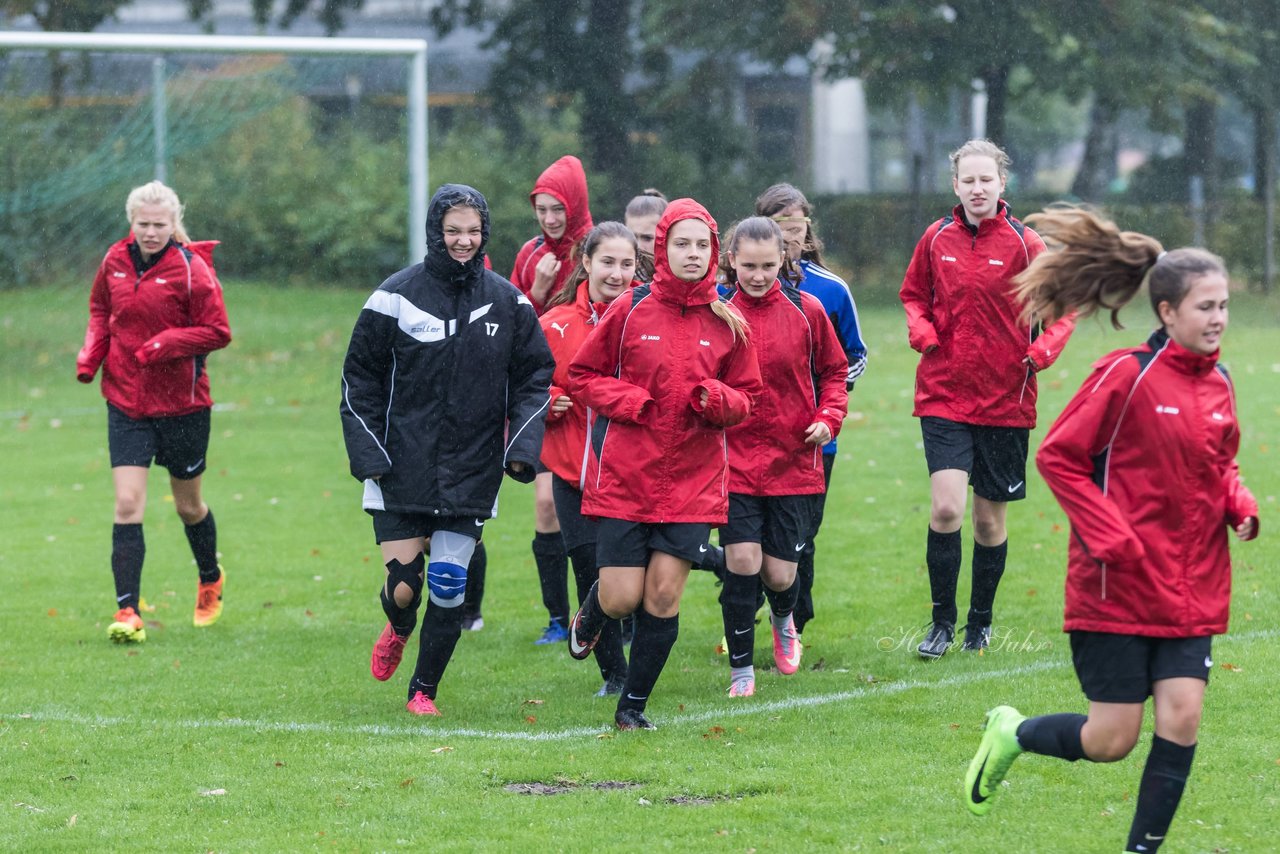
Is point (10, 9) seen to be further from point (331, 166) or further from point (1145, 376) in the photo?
point (1145, 376)

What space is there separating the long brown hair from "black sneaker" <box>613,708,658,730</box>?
2416 millimetres

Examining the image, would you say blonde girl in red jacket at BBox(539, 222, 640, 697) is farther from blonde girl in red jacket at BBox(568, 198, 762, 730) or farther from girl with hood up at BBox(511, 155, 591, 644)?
blonde girl in red jacket at BBox(568, 198, 762, 730)

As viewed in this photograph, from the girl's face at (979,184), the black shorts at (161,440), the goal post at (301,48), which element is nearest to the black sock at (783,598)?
the girl's face at (979,184)

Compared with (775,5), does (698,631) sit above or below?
below

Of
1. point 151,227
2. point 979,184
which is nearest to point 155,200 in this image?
point 151,227

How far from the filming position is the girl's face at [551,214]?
8.23 meters

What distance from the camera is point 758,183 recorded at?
30.4 meters

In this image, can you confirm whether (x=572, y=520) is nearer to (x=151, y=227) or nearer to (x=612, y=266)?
(x=612, y=266)

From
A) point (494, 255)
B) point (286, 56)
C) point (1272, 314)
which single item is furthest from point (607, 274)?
point (1272, 314)

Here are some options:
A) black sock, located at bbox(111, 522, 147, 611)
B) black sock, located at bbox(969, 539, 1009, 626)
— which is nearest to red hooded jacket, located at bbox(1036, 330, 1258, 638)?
black sock, located at bbox(969, 539, 1009, 626)

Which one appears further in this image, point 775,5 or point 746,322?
point 775,5

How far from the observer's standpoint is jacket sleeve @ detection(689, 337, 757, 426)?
6.24 metres

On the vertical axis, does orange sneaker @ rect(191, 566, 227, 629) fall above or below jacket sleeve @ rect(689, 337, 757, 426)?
below

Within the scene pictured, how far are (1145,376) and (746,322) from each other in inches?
91.1
